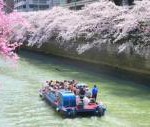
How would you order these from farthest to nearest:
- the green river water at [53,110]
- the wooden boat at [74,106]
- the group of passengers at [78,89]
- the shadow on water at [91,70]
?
the shadow on water at [91,70] → the group of passengers at [78,89] → the wooden boat at [74,106] → the green river water at [53,110]

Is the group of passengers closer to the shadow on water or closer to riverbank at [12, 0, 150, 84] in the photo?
the shadow on water

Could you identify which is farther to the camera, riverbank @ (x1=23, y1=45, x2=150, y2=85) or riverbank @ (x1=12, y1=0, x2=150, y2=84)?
riverbank @ (x1=12, y1=0, x2=150, y2=84)

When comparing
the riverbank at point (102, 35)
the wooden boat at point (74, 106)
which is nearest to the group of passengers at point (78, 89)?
the wooden boat at point (74, 106)

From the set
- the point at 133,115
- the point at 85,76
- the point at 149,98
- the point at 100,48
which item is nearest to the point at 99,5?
the point at 100,48

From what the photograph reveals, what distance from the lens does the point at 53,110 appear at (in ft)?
72.2

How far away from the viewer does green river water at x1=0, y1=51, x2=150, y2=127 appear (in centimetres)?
1952

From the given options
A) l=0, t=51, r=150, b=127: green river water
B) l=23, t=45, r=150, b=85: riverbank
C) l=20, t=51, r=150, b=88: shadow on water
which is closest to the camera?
l=0, t=51, r=150, b=127: green river water

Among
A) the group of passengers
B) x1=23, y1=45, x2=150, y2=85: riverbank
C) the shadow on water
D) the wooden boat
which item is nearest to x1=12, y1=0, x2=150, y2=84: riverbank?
x1=23, y1=45, x2=150, y2=85: riverbank

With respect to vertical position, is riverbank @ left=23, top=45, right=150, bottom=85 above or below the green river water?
above

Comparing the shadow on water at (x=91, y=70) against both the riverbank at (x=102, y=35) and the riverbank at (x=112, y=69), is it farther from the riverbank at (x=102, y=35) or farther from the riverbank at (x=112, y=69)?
the riverbank at (x=102, y=35)

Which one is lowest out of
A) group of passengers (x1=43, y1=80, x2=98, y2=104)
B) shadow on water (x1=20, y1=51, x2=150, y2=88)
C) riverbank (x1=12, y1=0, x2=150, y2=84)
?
shadow on water (x1=20, y1=51, x2=150, y2=88)

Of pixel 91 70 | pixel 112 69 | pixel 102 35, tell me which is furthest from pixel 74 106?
pixel 102 35

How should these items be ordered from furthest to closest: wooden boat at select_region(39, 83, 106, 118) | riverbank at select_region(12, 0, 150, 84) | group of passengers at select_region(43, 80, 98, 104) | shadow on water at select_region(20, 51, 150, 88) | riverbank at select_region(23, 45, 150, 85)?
1. riverbank at select_region(12, 0, 150, 84)
2. riverbank at select_region(23, 45, 150, 85)
3. shadow on water at select_region(20, 51, 150, 88)
4. group of passengers at select_region(43, 80, 98, 104)
5. wooden boat at select_region(39, 83, 106, 118)

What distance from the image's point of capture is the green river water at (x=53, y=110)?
19516mm
